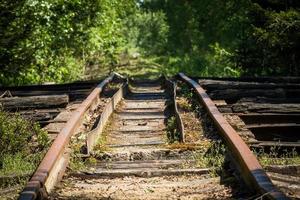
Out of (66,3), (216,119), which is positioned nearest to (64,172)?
(216,119)

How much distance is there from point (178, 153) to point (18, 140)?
5.90 ft

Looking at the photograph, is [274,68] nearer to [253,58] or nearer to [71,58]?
[253,58]

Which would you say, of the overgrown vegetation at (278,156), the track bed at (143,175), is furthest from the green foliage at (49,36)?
the overgrown vegetation at (278,156)

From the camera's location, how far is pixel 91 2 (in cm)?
2067

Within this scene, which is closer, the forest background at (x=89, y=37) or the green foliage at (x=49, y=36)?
the forest background at (x=89, y=37)

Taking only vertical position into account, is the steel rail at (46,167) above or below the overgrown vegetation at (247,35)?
below

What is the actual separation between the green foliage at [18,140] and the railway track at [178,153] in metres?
0.26

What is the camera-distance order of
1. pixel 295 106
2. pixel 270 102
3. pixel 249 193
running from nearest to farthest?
pixel 249 193, pixel 295 106, pixel 270 102

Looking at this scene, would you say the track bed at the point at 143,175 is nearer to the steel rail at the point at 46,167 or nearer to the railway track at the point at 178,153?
the railway track at the point at 178,153

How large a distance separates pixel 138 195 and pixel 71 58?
17778 mm

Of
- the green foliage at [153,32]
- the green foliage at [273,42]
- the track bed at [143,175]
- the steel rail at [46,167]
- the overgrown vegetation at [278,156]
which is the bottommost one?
the track bed at [143,175]

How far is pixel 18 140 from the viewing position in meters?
5.38

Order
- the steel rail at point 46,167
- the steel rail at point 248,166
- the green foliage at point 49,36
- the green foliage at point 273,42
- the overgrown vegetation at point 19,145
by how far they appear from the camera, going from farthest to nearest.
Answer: the green foliage at point 49,36 < the green foliage at point 273,42 < the overgrown vegetation at point 19,145 < the steel rail at point 46,167 < the steel rail at point 248,166

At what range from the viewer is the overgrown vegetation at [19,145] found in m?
A: 4.76
